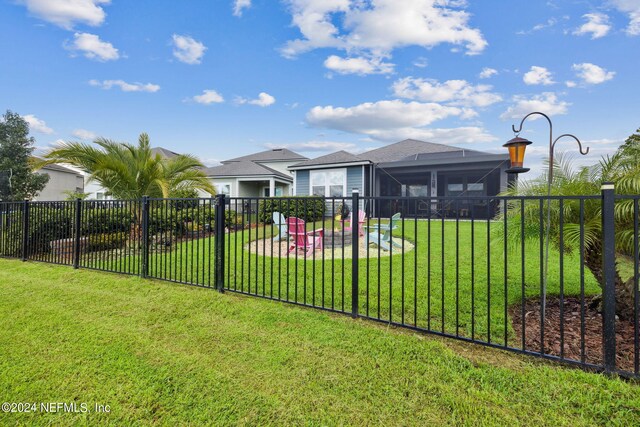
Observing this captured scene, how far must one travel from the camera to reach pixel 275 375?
2.39 m

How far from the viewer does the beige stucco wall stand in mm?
24172

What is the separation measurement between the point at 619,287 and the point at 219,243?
5.06 m

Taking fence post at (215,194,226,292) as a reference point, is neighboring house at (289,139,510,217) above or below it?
above

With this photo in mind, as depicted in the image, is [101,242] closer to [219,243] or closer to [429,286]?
[219,243]

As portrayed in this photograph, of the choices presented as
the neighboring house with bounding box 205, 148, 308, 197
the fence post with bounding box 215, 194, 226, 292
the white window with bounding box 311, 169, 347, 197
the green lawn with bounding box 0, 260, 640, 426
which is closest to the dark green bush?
the fence post with bounding box 215, 194, 226, 292

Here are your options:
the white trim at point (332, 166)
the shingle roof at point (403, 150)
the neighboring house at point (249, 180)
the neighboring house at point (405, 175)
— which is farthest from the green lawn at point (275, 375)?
the neighboring house at point (249, 180)

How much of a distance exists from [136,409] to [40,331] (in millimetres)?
2132

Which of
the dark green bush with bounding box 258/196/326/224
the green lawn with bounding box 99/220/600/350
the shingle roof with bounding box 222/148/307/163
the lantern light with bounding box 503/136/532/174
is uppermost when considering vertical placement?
the shingle roof with bounding box 222/148/307/163

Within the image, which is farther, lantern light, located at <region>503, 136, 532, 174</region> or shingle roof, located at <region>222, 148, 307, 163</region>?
shingle roof, located at <region>222, 148, 307, 163</region>

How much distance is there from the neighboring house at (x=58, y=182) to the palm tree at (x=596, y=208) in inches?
1205

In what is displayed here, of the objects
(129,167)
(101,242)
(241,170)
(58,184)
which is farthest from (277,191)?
(58,184)

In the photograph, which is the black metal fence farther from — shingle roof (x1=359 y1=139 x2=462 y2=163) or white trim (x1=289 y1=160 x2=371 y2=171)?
shingle roof (x1=359 y1=139 x2=462 y2=163)

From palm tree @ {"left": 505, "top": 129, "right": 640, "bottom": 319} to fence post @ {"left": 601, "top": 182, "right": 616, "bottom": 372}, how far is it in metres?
0.43

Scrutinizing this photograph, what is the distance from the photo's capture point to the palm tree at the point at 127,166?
316 inches
